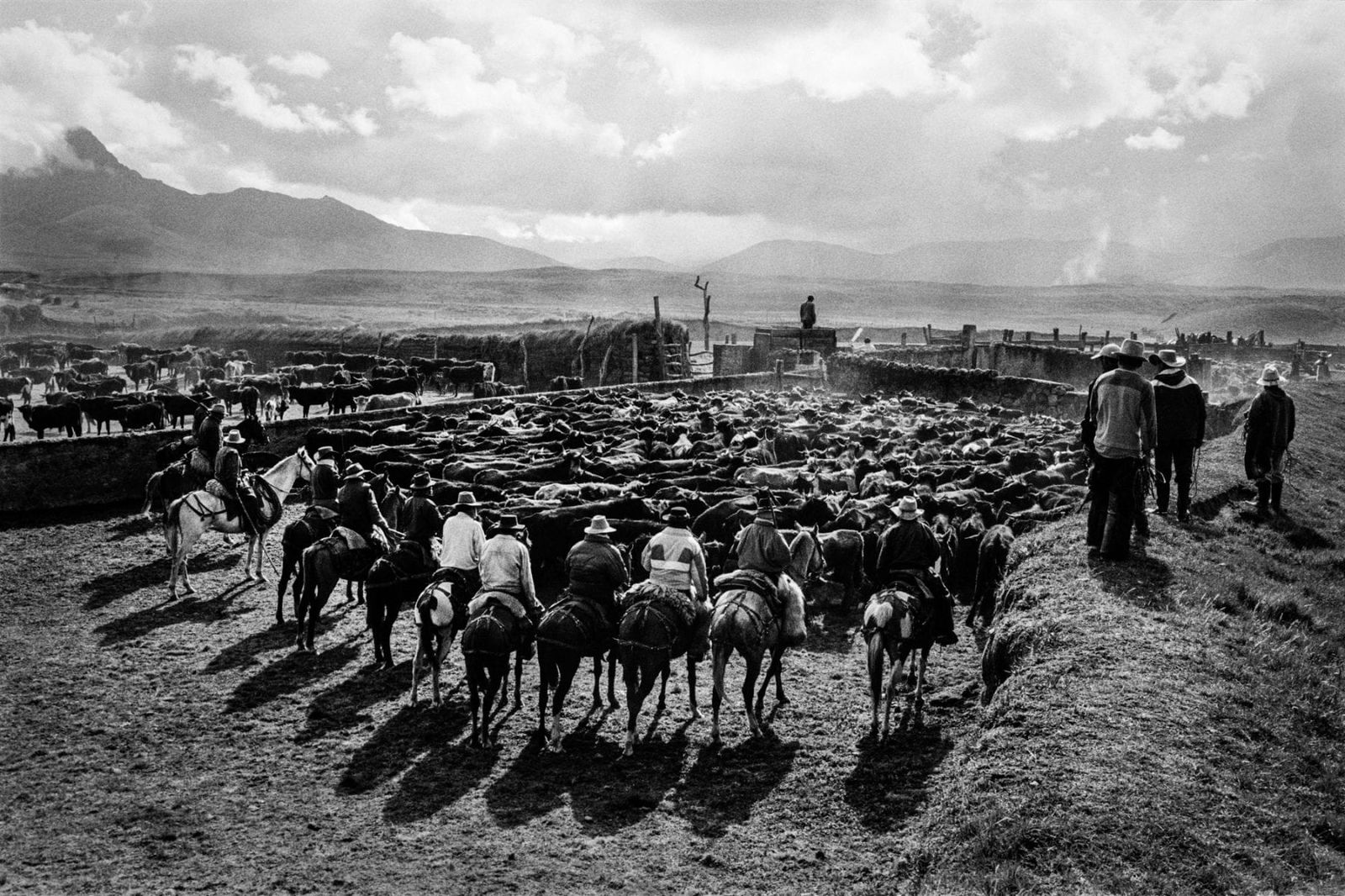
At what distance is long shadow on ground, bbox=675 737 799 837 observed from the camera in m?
7.69

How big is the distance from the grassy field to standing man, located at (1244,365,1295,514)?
57433mm

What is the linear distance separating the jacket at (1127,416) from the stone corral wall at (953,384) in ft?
66.8

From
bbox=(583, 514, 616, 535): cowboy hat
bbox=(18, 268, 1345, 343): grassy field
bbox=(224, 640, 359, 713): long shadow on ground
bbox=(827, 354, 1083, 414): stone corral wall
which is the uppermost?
bbox=(18, 268, 1345, 343): grassy field

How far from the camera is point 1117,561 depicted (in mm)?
10203

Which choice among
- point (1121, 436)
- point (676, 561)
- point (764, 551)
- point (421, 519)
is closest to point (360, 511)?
point (421, 519)

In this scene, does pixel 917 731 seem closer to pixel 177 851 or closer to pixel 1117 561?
pixel 1117 561

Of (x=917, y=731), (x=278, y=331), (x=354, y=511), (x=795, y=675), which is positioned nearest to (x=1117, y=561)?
(x=917, y=731)

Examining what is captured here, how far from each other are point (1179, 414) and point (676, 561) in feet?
23.3

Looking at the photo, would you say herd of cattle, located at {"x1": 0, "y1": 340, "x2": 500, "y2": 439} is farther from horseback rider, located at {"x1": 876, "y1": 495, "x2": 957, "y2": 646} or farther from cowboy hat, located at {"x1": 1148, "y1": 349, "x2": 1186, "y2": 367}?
cowboy hat, located at {"x1": 1148, "y1": 349, "x2": 1186, "y2": 367}

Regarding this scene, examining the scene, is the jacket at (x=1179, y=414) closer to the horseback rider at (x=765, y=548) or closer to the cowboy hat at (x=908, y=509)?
the cowboy hat at (x=908, y=509)

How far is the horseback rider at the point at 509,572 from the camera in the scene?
9.43 meters

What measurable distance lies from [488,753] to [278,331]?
55864mm

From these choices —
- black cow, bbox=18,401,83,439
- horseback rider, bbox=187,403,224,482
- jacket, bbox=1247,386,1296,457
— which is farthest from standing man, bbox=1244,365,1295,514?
black cow, bbox=18,401,83,439

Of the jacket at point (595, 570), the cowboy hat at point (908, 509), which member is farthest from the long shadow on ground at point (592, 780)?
the cowboy hat at point (908, 509)
